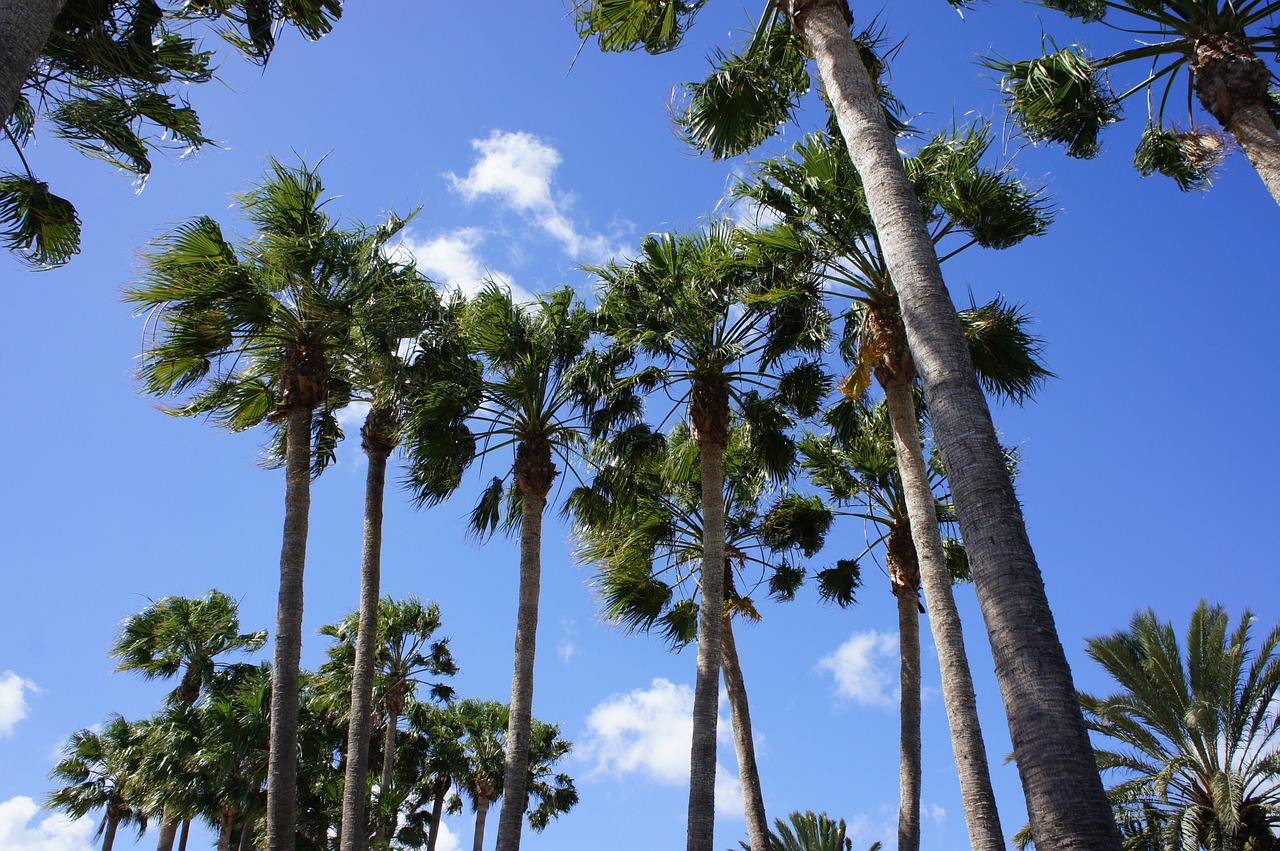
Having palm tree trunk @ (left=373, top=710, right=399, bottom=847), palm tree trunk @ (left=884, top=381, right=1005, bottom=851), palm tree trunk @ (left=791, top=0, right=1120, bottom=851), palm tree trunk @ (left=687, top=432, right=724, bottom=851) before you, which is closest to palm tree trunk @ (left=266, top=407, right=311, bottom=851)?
palm tree trunk @ (left=687, top=432, right=724, bottom=851)

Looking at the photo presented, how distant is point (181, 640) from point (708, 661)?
49.2 feet

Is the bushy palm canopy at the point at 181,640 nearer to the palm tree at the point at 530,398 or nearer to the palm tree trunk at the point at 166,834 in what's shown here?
the palm tree trunk at the point at 166,834

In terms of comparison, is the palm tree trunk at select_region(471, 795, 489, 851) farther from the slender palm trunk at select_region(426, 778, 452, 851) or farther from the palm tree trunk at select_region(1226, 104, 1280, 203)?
the palm tree trunk at select_region(1226, 104, 1280, 203)

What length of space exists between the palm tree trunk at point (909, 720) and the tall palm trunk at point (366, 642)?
740 cm

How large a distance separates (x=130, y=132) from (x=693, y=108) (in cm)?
632

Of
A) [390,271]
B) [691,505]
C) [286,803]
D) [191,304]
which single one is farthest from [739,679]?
[191,304]

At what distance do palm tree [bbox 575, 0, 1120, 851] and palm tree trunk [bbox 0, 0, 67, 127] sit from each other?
531 centimetres

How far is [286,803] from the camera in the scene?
10.7m

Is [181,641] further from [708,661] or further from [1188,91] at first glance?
[1188,91]

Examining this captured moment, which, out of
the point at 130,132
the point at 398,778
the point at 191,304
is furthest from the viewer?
the point at 398,778

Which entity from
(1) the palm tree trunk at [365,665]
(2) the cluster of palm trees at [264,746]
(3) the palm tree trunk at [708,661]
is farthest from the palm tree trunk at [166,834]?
(3) the palm tree trunk at [708,661]

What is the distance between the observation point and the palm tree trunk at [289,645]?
34.8 feet

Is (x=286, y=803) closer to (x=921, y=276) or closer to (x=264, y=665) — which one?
(x=921, y=276)

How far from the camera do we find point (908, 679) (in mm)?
13500
